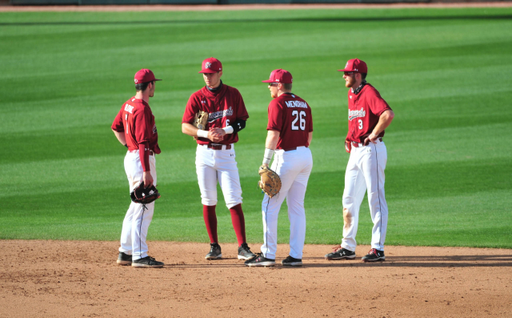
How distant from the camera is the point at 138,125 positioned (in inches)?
223

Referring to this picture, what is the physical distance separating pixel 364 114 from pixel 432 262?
1749 mm

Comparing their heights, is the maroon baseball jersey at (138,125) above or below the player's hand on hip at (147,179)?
above

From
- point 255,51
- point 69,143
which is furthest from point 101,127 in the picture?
point 255,51

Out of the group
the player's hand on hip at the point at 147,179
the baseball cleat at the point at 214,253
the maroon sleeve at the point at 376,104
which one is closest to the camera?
the player's hand on hip at the point at 147,179

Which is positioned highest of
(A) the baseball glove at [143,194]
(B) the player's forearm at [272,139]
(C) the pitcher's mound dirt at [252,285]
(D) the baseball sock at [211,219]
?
(B) the player's forearm at [272,139]

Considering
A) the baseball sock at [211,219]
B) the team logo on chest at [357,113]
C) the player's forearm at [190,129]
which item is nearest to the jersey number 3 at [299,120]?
the team logo on chest at [357,113]

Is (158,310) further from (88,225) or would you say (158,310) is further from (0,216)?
(0,216)

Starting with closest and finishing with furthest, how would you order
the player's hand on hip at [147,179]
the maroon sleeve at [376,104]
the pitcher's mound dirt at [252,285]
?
the pitcher's mound dirt at [252,285] < the player's hand on hip at [147,179] < the maroon sleeve at [376,104]

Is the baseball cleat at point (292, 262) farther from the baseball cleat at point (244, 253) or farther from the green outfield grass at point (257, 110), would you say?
the green outfield grass at point (257, 110)

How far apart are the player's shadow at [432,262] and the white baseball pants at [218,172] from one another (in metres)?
1.10

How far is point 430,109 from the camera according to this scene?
13406 millimetres

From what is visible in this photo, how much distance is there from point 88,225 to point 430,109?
345 inches

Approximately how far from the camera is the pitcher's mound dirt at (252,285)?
4547mm

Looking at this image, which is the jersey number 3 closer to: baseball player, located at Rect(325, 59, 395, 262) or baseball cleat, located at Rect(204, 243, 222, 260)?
baseball player, located at Rect(325, 59, 395, 262)
